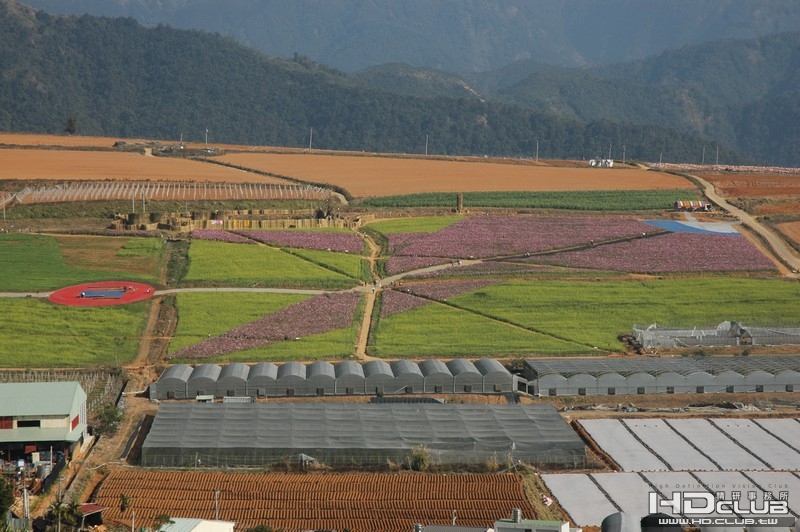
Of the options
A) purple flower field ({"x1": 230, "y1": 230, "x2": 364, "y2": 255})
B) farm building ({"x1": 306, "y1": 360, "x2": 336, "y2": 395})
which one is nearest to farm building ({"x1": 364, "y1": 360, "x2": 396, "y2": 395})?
farm building ({"x1": 306, "y1": 360, "x2": 336, "y2": 395})

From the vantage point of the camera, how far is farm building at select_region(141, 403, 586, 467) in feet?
163

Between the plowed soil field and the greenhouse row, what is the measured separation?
11.2 metres

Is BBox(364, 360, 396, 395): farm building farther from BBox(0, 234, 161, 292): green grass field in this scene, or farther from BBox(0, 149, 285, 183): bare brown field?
BBox(0, 149, 285, 183): bare brown field

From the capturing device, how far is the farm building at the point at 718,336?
7044 centimetres

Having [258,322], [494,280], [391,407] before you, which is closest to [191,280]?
[258,322]

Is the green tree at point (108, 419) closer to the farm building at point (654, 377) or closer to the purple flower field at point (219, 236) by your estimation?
the farm building at point (654, 377)

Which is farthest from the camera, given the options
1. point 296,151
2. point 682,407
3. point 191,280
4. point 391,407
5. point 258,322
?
point 296,151

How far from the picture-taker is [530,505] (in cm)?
4453

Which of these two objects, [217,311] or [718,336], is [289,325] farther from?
[718,336]

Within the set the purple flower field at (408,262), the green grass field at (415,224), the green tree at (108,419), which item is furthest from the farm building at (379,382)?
the green grass field at (415,224)

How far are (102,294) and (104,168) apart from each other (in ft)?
164

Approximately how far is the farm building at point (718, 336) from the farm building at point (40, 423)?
35233 millimetres

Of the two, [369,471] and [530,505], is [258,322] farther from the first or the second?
[530,505]

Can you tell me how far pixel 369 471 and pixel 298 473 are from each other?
3.05 m
